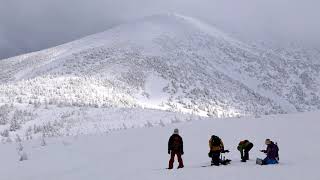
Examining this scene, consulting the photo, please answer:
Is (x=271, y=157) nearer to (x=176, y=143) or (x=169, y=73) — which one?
(x=176, y=143)

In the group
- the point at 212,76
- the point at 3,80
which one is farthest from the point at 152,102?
the point at 3,80

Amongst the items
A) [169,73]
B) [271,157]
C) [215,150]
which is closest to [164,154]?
[215,150]

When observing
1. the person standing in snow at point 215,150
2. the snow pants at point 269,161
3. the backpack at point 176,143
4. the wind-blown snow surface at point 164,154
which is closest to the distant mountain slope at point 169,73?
the wind-blown snow surface at point 164,154

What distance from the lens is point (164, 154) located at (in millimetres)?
21734

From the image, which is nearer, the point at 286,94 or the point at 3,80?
the point at 3,80

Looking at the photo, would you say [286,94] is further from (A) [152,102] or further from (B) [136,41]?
(A) [152,102]

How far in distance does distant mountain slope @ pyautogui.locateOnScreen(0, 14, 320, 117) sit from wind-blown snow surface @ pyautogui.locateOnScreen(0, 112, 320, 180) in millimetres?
39400

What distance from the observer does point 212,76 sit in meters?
120

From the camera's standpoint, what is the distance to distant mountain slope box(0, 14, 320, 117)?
83.1 meters

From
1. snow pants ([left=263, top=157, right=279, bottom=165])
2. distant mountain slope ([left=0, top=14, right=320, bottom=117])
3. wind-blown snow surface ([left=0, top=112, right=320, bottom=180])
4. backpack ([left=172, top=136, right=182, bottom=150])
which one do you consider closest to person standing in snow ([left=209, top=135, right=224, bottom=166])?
wind-blown snow surface ([left=0, top=112, right=320, bottom=180])

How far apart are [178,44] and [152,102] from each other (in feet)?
192

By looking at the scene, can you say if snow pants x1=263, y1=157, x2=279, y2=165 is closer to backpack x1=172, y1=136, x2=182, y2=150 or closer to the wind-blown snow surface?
the wind-blown snow surface

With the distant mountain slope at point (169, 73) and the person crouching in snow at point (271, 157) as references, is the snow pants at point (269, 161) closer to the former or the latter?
the person crouching in snow at point (271, 157)

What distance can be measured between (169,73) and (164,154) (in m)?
88.8
